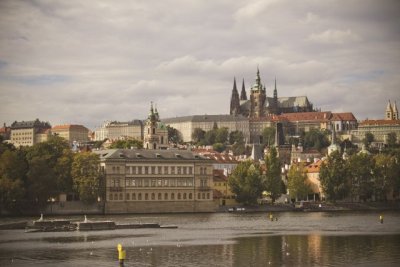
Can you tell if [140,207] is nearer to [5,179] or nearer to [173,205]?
[173,205]

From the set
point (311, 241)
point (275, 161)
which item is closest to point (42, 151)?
point (275, 161)

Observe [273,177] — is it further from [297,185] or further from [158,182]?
[158,182]

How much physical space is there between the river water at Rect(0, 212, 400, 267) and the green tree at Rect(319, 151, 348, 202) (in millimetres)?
46210

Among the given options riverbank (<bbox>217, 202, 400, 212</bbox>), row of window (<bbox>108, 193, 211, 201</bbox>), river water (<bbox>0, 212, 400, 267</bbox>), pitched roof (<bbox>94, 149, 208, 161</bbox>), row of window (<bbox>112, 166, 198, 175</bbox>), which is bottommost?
river water (<bbox>0, 212, 400, 267</bbox>)

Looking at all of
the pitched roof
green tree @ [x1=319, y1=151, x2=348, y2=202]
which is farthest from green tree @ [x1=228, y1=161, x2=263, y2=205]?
green tree @ [x1=319, y1=151, x2=348, y2=202]

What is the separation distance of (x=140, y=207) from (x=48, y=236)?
152 ft

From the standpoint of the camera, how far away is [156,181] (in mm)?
122250

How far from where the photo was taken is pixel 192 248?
62875 mm

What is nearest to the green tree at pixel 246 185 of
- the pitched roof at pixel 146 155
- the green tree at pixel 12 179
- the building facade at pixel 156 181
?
the building facade at pixel 156 181

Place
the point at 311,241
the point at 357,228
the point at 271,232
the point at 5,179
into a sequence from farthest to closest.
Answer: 1. the point at 5,179
2. the point at 357,228
3. the point at 271,232
4. the point at 311,241

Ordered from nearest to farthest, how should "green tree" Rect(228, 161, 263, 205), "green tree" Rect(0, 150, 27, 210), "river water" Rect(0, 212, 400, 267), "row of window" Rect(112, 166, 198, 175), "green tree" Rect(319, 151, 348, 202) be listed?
"river water" Rect(0, 212, 400, 267)
"green tree" Rect(0, 150, 27, 210)
"row of window" Rect(112, 166, 198, 175)
"green tree" Rect(228, 161, 263, 205)
"green tree" Rect(319, 151, 348, 202)

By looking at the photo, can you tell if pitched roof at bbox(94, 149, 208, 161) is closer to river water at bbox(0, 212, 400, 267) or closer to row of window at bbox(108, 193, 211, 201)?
row of window at bbox(108, 193, 211, 201)

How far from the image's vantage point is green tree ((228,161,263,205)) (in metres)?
128

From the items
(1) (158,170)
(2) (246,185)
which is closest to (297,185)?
(2) (246,185)
